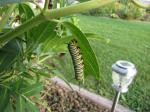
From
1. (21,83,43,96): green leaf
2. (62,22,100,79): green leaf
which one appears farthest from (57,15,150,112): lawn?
(62,22,100,79): green leaf

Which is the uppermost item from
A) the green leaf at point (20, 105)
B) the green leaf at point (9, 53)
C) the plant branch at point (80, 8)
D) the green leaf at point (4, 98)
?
the plant branch at point (80, 8)

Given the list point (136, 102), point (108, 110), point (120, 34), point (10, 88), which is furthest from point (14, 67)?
point (120, 34)

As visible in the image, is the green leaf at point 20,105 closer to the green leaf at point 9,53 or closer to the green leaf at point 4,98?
the green leaf at point 4,98

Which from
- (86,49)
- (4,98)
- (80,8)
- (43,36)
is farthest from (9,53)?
(80,8)

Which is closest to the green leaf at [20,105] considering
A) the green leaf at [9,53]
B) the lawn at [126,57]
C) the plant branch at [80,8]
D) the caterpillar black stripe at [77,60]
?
the green leaf at [9,53]

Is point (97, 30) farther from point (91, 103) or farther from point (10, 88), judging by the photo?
point (10, 88)

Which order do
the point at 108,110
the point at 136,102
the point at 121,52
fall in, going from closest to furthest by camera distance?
the point at 108,110 → the point at 136,102 → the point at 121,52

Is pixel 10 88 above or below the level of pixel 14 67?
below
